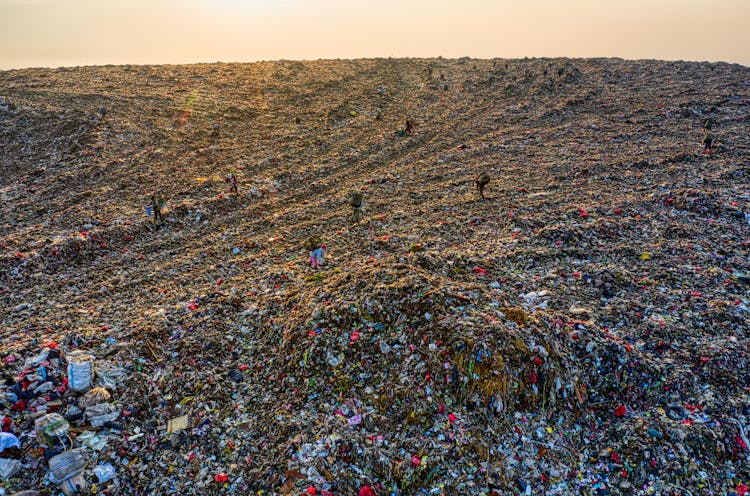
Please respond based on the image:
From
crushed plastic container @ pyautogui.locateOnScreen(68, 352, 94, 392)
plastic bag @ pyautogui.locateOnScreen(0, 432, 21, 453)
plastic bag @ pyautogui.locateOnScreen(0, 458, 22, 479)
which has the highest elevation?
crushed plastic container @ pyautogui.locateOnScreen(68, 352, 94, 392)

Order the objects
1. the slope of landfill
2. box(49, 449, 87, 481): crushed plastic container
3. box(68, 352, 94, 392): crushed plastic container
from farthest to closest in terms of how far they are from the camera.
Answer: box(68, 352, 94, 392): crushed plastic container < the slope of landfill < box(49, 449, 87, 481): crushed plastic container

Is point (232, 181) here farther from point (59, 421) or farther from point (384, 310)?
point (59, 421)

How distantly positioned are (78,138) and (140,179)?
453 cm

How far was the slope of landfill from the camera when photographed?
4.53m

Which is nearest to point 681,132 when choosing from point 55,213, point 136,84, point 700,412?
point 700,412

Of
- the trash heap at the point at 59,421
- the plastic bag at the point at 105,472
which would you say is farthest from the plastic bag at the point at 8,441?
the plastic bag at the point at 105,472

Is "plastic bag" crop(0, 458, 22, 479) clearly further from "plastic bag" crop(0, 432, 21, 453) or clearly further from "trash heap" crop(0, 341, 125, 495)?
"plastic bag" crop(0, 432, 21, 453)

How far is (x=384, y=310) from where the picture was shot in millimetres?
5977

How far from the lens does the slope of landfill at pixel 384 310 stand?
14.9 feet

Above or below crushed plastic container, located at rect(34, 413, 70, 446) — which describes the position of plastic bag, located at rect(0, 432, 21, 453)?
below

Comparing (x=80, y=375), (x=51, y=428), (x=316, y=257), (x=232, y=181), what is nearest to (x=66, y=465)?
(x=51, y=428)

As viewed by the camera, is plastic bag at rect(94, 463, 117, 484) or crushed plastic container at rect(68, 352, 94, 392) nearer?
plastic bag at rect(94, 463, 117, 484)

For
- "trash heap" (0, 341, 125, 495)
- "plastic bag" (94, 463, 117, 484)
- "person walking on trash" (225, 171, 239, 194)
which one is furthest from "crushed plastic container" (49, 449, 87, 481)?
"person walking on trash" (225, 171, 239, 194)

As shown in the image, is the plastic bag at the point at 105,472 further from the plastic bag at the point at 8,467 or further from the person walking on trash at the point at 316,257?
the person walking on trash at the point at 316,257
